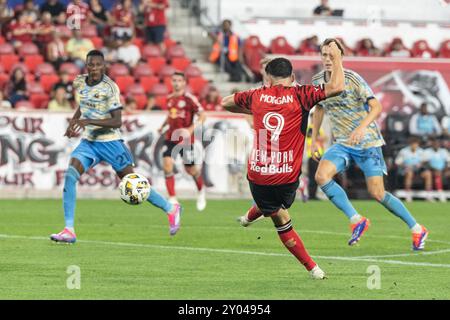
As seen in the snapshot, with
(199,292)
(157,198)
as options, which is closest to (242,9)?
(157,198)

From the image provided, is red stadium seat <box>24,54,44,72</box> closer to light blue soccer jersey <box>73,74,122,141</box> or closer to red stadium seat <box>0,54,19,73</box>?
red stadium seat <box>0,54,19,73</box>

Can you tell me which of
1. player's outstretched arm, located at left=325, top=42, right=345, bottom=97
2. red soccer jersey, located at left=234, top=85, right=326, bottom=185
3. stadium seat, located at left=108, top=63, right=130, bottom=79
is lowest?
stadium seat, located at left=108, top=63, right=130, bottom=79

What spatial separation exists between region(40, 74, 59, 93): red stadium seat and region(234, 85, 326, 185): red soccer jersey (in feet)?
57.2

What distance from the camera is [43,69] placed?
96.2ft

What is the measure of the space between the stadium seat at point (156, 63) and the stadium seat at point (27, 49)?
318 cm

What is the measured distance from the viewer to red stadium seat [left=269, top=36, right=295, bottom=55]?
33.7 meters

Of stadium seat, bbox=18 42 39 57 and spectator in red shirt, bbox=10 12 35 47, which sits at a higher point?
spectator in red shirt, bbox=10 12 35 47

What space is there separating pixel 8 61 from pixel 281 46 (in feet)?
26.4

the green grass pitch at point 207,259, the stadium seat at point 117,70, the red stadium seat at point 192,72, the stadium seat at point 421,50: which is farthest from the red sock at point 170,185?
the stadium seat at point 421,50

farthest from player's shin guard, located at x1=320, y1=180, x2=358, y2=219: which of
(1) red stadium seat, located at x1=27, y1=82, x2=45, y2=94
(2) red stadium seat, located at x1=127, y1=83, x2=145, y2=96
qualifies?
(2) red stadium seat, located at x1=127, y1=83, x2=145, y2=96

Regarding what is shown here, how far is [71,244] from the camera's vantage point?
52.5 feet

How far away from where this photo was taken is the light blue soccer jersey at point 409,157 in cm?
3036

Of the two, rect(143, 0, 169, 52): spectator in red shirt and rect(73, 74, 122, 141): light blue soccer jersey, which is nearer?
rect(73, 74, 122, 141): light blue soccer jersey

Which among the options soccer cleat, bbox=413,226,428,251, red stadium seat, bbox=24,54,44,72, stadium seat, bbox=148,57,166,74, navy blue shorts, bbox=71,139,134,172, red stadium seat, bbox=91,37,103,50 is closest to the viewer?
soccer cleat, bbox=413,226,428,251
